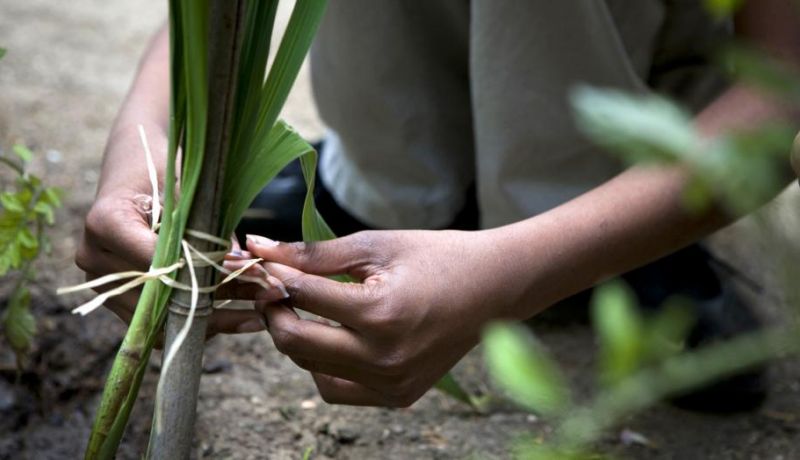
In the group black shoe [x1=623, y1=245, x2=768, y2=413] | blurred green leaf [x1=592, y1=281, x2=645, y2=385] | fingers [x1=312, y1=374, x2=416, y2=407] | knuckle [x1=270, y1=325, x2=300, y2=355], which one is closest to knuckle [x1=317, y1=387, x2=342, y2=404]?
fingers [x1=312, y1=374, x2=416, y2=407]

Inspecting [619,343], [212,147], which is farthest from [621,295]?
[212,147]

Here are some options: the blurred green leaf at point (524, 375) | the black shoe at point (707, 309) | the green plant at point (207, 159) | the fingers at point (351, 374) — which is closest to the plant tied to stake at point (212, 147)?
the green plant at point (207, 159)

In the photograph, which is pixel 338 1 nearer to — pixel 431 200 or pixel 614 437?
pixel 431 200

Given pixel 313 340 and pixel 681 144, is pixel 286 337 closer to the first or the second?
pixel 313 340

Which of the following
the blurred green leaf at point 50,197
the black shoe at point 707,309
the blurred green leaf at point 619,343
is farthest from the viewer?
the black shoe at point 707,309

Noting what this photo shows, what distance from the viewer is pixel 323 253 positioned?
0.93 metres

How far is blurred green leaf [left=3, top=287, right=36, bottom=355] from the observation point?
1162mm

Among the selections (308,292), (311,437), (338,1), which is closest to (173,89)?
(308,292)

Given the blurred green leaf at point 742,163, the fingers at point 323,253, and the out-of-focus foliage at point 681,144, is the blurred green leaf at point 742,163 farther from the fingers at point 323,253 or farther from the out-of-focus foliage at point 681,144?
the fingers at point 323,253

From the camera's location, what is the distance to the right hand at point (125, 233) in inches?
38.0

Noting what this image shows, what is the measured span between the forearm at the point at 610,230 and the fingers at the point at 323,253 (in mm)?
159

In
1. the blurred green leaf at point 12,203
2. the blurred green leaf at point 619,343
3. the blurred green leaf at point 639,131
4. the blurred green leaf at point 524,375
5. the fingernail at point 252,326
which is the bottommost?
the fingernail at point 252,326

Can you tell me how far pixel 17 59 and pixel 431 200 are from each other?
4.09 feet

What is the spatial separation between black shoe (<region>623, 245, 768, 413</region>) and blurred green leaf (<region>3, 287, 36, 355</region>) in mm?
855
